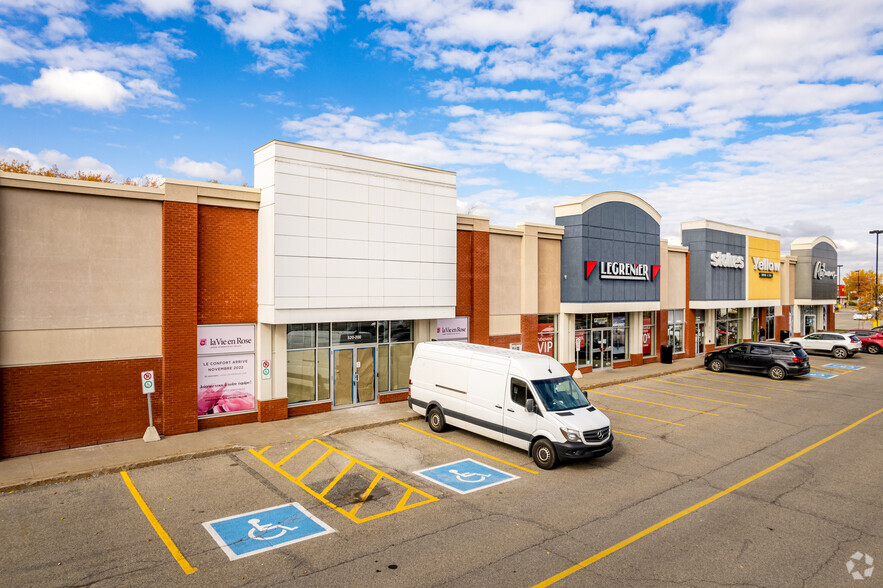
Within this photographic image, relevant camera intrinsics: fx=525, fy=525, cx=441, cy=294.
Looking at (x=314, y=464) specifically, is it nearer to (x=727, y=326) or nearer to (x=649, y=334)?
(x=649, y=334)

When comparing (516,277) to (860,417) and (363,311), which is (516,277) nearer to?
(363,311)

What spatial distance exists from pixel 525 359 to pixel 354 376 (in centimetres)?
696

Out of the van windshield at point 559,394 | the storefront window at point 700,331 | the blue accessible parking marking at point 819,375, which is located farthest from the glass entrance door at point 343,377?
the storefront window at point 700,331

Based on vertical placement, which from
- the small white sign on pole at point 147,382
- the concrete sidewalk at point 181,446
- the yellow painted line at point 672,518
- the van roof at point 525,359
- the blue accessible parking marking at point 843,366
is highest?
the van roof at point 525,359

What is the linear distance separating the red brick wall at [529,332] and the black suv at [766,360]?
1141 cm

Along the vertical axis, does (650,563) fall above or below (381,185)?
below

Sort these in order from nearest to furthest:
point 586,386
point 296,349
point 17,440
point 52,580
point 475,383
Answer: point 52,580
point 17,440
point 475,383
point 296,349
point 586,386

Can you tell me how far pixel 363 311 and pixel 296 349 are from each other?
250 centimetres

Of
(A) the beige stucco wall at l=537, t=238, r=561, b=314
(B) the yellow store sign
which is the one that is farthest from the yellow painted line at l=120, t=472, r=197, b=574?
(B) the yellow store sign

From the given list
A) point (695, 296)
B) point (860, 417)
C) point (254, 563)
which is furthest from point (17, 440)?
point (695, 296)

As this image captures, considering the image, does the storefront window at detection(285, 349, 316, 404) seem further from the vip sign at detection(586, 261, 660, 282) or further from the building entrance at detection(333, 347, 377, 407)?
the vip sign at detection(586, 261, 660, 282)

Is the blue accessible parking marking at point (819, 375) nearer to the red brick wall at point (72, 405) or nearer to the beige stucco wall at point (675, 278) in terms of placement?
the beige stucco wall at point (675, 278)

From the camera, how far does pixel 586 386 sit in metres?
23.0

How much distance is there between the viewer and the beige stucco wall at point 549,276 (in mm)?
24814
